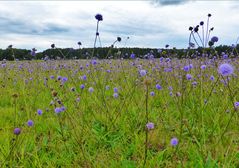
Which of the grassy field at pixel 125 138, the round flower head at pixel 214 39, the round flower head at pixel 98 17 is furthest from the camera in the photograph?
the round flower head at pixel 214 39

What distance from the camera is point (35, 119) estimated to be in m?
3.74

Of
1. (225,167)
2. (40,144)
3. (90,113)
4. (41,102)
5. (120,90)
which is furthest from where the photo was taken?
(120,90)

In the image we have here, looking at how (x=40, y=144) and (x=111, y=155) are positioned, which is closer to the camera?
(x=111, y=155)

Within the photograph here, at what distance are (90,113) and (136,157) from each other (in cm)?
140

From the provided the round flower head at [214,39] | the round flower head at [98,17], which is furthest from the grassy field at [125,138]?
the round flower head at [98,17]

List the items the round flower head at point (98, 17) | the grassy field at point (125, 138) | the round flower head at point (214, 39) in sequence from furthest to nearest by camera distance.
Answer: the round flower head at point (214, 39), the round flower head at point (98, 17), the grassy field at point (125, 138)

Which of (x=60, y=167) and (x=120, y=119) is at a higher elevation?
(x=120, y=119)

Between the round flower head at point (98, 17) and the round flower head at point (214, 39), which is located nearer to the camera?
the round flower head at point (98, 17)

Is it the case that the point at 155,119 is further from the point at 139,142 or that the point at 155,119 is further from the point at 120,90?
the point at 120,90

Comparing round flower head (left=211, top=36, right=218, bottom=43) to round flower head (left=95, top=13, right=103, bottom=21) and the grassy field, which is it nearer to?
the grassy field

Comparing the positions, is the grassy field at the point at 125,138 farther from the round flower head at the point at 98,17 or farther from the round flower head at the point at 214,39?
the round flower head at the point at 98,17

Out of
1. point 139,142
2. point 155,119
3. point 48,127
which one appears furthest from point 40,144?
point 155,119

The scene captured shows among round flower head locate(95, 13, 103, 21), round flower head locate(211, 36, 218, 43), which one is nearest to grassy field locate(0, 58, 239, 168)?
round flower head locate(211, 36, 218, 43)

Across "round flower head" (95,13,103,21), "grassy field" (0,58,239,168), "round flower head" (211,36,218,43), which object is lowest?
"grassy field" (0,58,239,168)
